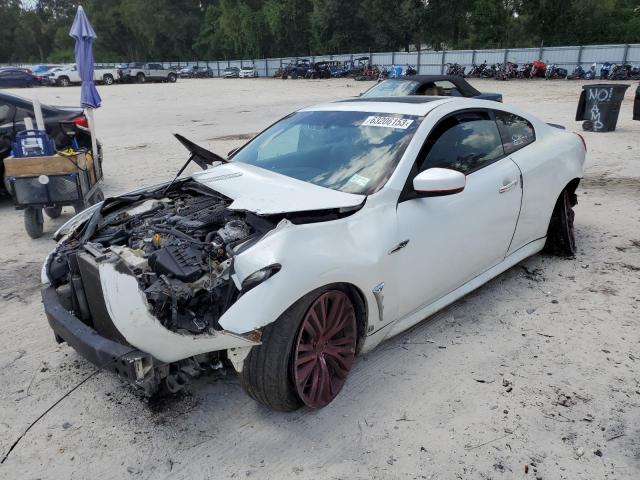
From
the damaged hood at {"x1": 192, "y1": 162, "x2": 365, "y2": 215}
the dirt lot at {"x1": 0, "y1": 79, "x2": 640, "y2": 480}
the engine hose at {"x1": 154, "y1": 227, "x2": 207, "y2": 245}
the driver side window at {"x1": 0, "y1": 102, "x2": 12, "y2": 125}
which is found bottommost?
A: the dirt lot at {"x1": 0, "y1": 79, "x2": 640, "y2": 480}

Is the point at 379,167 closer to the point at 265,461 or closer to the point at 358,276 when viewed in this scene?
the point at 358,276

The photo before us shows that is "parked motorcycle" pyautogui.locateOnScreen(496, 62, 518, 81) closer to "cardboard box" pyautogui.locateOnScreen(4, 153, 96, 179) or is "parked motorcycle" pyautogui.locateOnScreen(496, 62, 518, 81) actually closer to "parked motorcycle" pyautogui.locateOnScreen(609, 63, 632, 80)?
"parked motorcycle" pyautogui.locateOnScreen(609, 63, 632, 80)

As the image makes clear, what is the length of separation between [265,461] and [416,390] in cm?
99

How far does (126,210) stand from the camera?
3.60 meters

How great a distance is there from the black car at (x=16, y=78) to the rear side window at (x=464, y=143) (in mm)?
38796

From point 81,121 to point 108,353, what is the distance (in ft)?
21.3

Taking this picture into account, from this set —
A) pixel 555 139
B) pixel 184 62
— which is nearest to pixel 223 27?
pixel 184 62

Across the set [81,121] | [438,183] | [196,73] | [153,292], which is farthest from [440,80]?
[196,73]

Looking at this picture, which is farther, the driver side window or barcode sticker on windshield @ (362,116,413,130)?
the driver side window

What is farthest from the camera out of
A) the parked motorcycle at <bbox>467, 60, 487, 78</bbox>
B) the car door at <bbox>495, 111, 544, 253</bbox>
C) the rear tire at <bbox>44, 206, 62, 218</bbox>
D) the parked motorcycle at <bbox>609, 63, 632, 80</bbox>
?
the parked motorcycle at <bbox>467, 60, 487, 78</bbox>

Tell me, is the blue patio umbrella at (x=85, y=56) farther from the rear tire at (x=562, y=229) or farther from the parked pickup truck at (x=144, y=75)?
the parked pickup truck at (x=144, y=75)

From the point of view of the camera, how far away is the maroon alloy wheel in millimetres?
2613

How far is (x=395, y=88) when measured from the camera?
9.88m

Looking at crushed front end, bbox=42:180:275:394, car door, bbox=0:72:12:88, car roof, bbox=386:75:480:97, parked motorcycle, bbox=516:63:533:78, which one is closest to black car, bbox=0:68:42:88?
car door, bbox=0:72:12:88
